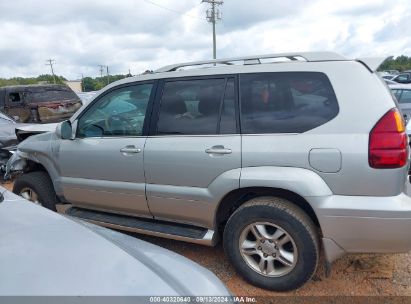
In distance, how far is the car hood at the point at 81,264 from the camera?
58.0 inches

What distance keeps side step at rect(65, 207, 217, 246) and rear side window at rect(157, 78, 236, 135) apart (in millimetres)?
865

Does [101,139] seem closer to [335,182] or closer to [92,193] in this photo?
[92,193]

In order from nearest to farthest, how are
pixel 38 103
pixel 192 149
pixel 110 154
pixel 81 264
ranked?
pixel 81 264 → pixel 192 149 → pixel 110 154 → pixel 38 103

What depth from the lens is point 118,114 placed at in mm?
3762

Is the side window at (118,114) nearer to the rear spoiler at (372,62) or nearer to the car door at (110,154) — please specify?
the car door at (110,154)

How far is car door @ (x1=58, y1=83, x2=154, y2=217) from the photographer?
11.5ft

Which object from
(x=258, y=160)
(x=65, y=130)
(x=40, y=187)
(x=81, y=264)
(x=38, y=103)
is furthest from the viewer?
(x=38, y=103)

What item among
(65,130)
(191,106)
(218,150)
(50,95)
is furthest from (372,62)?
(50,95)

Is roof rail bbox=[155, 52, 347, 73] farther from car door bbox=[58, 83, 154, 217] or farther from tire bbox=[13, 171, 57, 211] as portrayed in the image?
tire bbox=[13, 171, 57, 211]

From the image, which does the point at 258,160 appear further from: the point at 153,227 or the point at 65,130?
the point at 65,130

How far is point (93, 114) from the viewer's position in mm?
3889

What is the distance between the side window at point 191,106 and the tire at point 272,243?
30.6 inches

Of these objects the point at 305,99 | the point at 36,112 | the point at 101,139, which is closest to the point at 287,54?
the point at 305,99

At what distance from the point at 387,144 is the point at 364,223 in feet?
1.90
